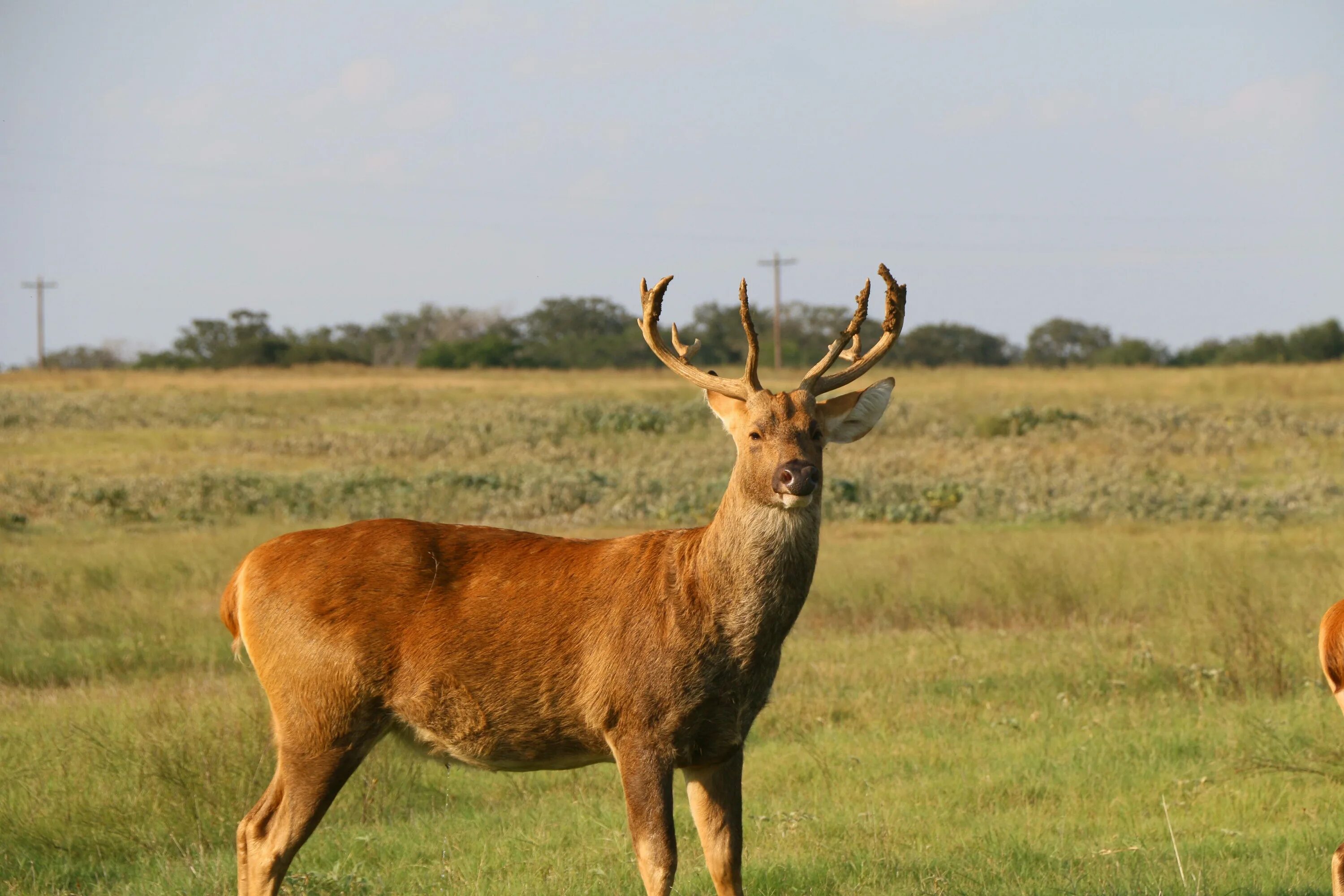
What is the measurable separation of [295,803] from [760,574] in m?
2.08

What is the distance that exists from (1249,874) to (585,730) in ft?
10.3

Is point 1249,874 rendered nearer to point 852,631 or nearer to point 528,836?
point 528,836

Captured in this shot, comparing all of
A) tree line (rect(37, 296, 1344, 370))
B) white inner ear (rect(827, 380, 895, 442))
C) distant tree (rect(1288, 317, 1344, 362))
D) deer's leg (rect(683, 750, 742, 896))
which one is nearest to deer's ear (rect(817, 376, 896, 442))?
white inner ear (rect(827, 380, 895, 442))

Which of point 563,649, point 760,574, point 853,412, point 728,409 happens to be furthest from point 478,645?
point 853,412

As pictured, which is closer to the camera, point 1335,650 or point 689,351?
point 1335,650

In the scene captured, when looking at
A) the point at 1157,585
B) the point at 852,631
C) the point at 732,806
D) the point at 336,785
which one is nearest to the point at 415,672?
the point at 336,785

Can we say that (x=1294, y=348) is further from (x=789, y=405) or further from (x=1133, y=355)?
(x=789, y=405)

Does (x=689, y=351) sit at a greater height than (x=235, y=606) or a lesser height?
greater

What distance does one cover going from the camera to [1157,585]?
43.7ft

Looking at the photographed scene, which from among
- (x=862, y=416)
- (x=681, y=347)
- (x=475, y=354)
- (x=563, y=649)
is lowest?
(x=563, y=649)

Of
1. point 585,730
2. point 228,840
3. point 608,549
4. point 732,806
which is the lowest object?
point 228,840

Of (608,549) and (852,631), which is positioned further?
(852,631)

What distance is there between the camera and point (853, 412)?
5777mm

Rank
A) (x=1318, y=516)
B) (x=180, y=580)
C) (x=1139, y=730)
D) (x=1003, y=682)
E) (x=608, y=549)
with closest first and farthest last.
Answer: (x=608, y=549), (x=1139, y=730), (x=1003, y=682), (x=180, y=580), (x=1318, y=516)
